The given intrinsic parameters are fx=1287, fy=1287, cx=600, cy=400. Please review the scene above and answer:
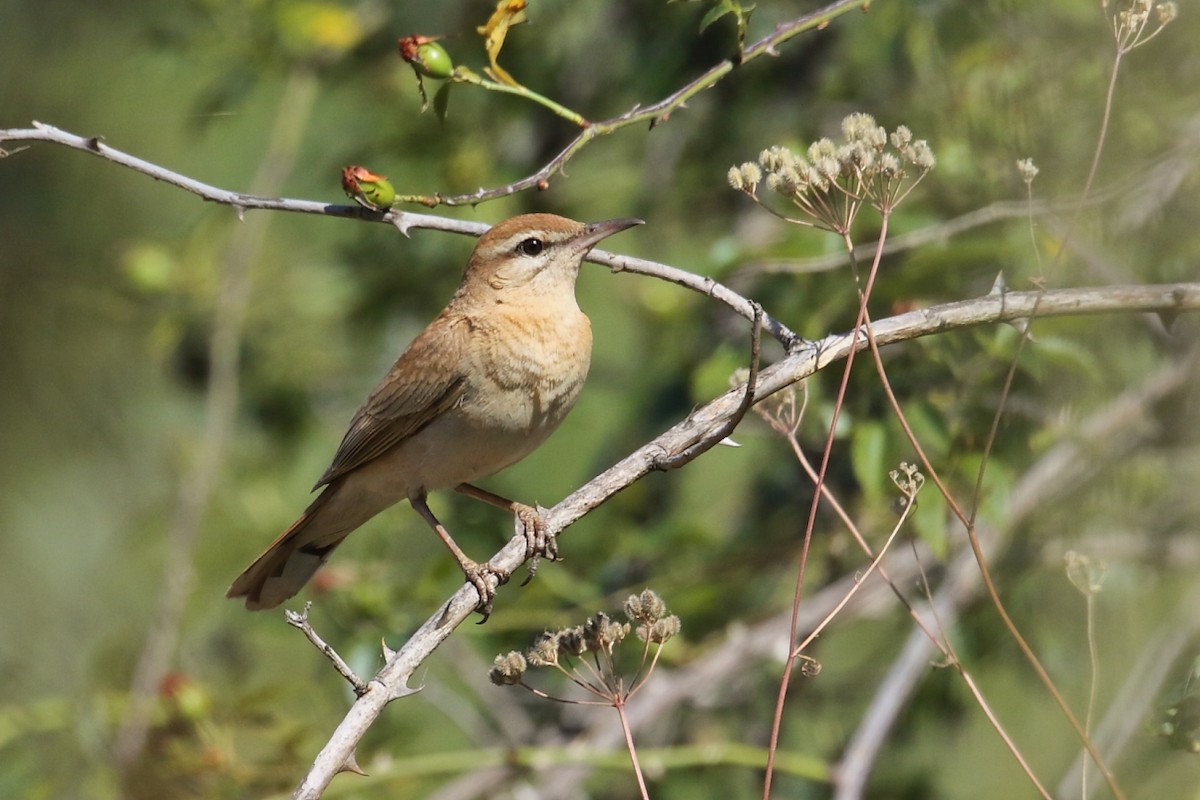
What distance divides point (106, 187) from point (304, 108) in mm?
3844

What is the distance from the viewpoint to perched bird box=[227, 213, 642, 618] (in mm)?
4367

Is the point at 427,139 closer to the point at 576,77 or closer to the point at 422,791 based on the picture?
the point at 576,77

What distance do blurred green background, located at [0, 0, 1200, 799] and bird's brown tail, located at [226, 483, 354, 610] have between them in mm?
236

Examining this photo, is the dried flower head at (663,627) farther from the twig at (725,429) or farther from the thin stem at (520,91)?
the thin stem at (520,91)

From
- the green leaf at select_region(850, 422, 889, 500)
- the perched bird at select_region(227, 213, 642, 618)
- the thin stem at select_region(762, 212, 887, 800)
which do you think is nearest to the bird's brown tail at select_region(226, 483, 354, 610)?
the perched bird at select_region(227, 213, 642, 618)

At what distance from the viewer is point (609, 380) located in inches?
285

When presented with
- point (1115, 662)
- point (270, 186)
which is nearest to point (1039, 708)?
point (1115, 662)

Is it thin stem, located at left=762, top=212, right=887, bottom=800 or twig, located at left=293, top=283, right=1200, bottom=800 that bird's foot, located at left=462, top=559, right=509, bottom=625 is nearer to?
twig, located at left=293, top=283, right=1200, bottom=800

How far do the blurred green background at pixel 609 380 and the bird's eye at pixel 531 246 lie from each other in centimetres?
69

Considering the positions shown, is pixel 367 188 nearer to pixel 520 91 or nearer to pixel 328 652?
pixel 520 91

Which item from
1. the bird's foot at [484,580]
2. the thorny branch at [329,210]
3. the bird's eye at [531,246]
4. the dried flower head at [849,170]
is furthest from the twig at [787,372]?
the bird's eye at [531,246]

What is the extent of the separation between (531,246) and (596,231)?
259mm

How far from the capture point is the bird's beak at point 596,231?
4.47m

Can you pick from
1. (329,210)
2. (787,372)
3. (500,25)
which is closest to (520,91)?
(500,25)
